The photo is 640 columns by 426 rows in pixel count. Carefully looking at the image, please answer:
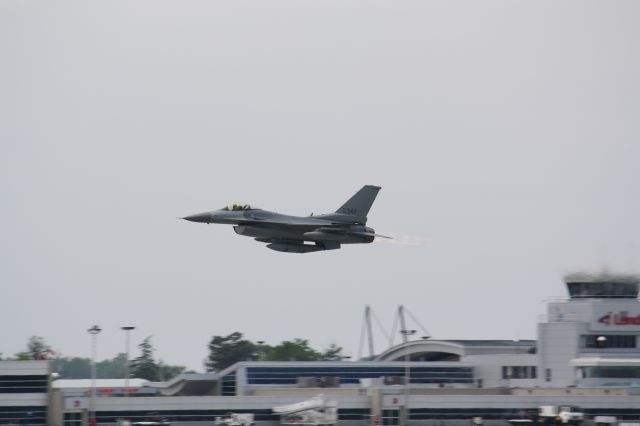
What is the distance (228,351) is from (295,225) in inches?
4627

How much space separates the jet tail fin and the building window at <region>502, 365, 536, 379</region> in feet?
139

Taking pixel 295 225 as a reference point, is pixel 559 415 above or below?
below

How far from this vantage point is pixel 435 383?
122062 millimetres

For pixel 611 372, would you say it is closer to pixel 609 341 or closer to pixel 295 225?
pixel 609 341

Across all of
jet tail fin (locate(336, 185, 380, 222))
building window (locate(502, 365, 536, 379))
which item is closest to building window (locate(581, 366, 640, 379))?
building window (locate(502, 365, 536, 379))

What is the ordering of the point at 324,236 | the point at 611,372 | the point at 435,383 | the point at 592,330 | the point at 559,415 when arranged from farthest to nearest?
the point at 435,383
the point at 592,330
the point at 611,372
the point at 559,415
the point at 324,236

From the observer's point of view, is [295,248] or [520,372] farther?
[520,372]

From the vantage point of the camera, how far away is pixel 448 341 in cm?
13125

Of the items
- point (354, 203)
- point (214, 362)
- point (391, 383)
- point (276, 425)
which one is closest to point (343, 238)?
point (354, 203)

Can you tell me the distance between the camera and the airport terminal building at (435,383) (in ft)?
287

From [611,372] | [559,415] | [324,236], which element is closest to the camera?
[324,236]

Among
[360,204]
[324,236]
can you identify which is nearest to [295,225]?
[324,236]

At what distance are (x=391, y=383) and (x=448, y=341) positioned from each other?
596 inches

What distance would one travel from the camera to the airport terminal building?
287 ft
